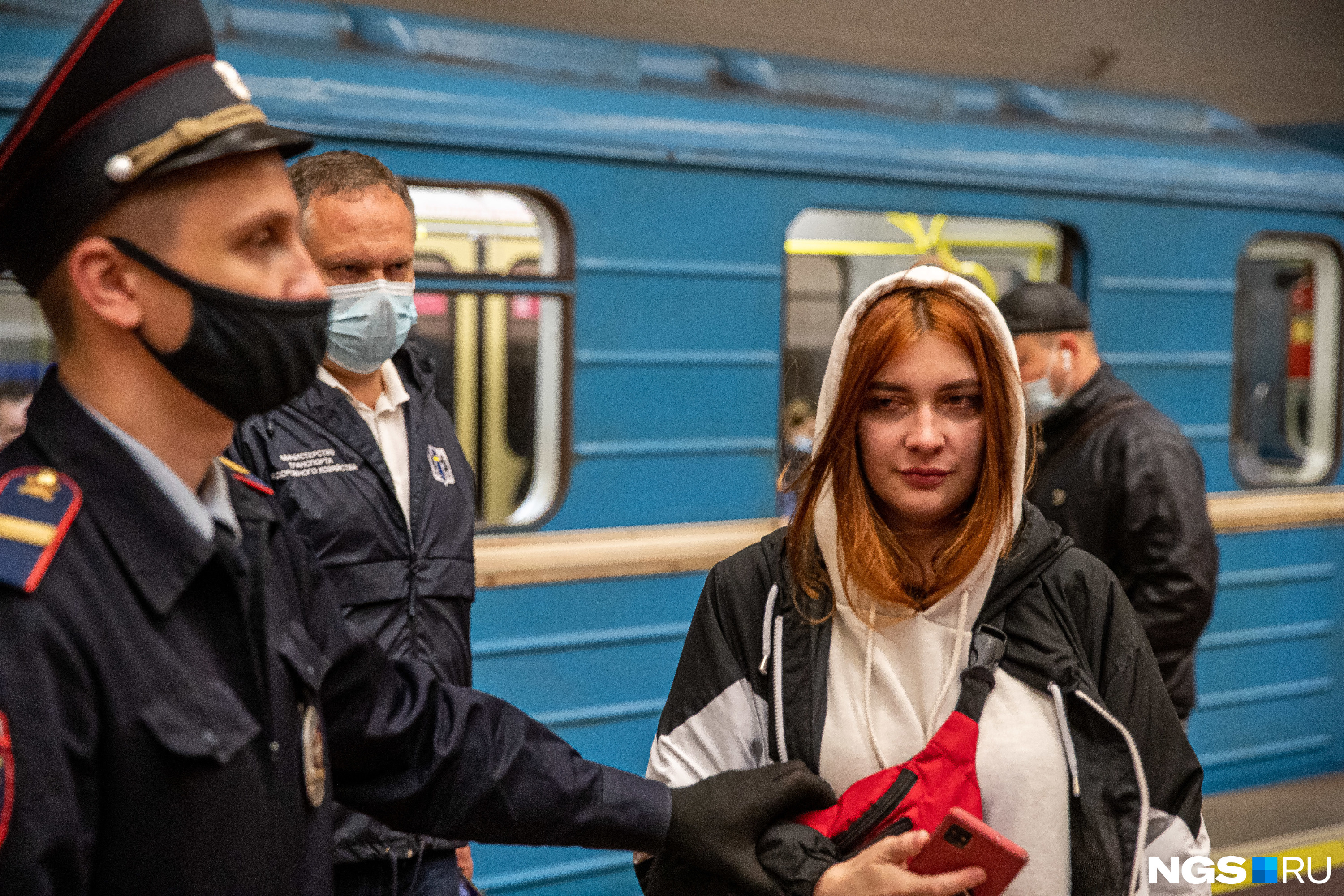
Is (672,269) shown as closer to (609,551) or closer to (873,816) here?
(609,551)

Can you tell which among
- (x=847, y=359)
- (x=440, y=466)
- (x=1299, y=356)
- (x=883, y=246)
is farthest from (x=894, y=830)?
(x=1299, y=356)

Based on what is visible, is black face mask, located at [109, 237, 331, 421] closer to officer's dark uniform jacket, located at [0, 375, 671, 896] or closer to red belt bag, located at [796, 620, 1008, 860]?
officer's dark uniform jacket, located at [0, 375, 671, 896]

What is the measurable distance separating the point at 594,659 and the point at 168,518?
2.75 meters

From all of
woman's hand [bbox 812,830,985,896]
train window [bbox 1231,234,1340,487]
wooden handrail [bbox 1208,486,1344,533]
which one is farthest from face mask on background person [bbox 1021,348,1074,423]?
woman's hand [bbox 812,830,985,896]

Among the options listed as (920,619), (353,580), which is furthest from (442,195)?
(920,619)

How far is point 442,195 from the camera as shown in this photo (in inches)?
154

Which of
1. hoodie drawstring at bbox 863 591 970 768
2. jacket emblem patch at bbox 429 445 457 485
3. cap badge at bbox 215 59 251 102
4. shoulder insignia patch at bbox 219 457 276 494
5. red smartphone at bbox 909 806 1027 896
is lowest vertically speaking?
red smartphone at bbox 909 806 1027 896

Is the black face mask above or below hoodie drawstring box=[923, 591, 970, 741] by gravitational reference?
above

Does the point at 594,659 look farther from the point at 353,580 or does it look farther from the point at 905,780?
the point at 905,780

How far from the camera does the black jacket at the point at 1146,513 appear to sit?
3.37 meters

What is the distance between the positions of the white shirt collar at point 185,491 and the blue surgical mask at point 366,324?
1.04 meters

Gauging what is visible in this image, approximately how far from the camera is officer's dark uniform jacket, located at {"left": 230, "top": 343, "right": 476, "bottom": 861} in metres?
2.19

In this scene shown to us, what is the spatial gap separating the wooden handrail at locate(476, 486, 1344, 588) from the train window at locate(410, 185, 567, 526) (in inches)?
3.7

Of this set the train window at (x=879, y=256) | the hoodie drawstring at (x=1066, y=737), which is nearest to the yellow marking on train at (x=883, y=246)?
the train window at (x=879, y=256)
